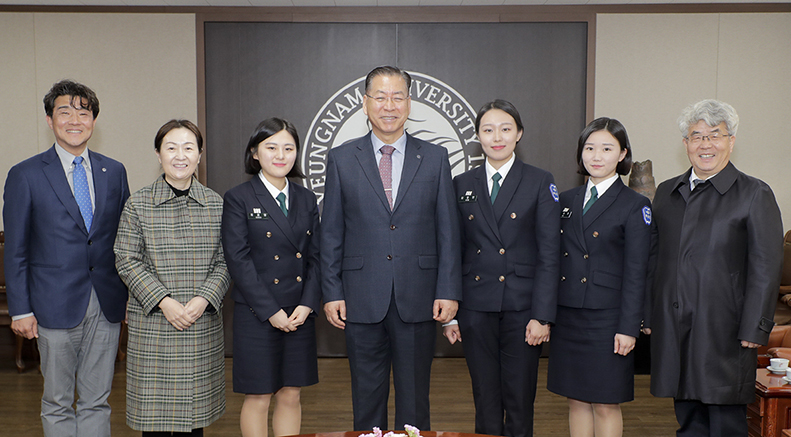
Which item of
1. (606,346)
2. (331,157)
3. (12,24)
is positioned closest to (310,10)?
(12,24)

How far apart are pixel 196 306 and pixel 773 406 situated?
2.61m

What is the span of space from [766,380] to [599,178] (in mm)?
1313

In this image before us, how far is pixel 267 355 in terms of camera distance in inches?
94.7

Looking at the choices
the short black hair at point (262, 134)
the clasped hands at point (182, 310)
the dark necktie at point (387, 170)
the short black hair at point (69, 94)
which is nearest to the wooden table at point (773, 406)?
the dark necktie at point (387, 170)

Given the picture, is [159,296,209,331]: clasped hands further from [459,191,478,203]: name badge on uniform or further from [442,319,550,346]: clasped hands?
[442,319,550,346]: clasped hands

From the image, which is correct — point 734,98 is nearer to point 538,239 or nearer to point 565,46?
point 565,46

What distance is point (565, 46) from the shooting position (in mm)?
4766

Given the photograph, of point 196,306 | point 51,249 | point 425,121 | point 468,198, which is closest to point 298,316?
point 196,306

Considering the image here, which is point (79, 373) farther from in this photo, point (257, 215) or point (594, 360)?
point (594, 360)

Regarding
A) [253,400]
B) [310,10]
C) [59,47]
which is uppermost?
[310,10]

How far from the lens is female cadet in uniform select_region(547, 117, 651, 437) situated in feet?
7.77

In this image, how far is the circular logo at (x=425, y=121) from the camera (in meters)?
4.78

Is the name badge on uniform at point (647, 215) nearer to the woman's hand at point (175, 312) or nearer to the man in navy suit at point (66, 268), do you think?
the woman's hand at point (175, 312)

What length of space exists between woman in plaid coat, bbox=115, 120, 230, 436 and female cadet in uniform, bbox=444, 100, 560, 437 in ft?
3.61
